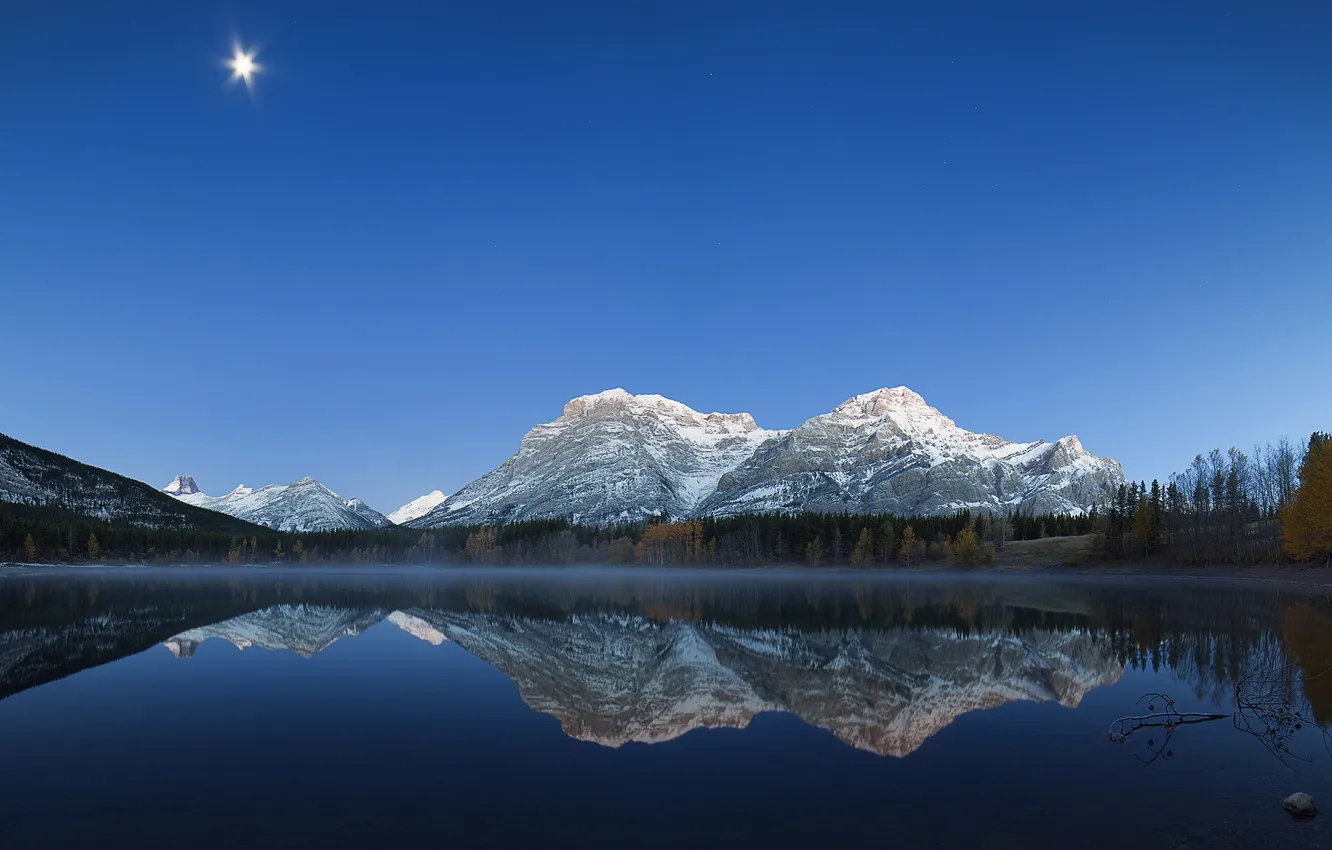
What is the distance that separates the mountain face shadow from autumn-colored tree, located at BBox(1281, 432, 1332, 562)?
504 inches

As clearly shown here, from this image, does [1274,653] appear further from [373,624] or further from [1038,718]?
[373,624]

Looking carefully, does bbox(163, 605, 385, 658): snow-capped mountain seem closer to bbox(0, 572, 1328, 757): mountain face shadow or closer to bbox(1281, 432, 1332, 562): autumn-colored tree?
bbox(0, 572, 1328, 757): mountain face shadow

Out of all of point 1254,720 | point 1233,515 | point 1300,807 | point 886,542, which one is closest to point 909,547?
point 886,542

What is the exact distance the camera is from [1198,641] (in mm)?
40531

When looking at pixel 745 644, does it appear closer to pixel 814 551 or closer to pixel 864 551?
pixel 864 551

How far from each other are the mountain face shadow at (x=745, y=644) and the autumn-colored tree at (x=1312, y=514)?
12791 millimetres

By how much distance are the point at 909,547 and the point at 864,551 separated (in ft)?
33.0

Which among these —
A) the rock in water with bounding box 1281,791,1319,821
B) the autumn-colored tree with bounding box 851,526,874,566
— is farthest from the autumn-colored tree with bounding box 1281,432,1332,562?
the rock in water with bounding box 1281,791,1319,821

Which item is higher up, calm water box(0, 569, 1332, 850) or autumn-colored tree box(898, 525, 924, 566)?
calm water box(0, 569, 1332, 850)

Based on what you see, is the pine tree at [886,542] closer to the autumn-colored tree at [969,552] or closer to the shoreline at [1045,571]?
the shoreline at [1045,571]

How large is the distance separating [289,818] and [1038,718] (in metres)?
21.9

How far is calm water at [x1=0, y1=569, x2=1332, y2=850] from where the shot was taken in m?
14.6

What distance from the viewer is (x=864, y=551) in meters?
171

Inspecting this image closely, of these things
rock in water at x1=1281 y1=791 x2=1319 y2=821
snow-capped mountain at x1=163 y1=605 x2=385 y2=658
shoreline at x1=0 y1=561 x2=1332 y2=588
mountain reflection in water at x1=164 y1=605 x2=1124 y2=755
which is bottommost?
shoreline at x1=0 y1=561 x2=1332 y2=588
